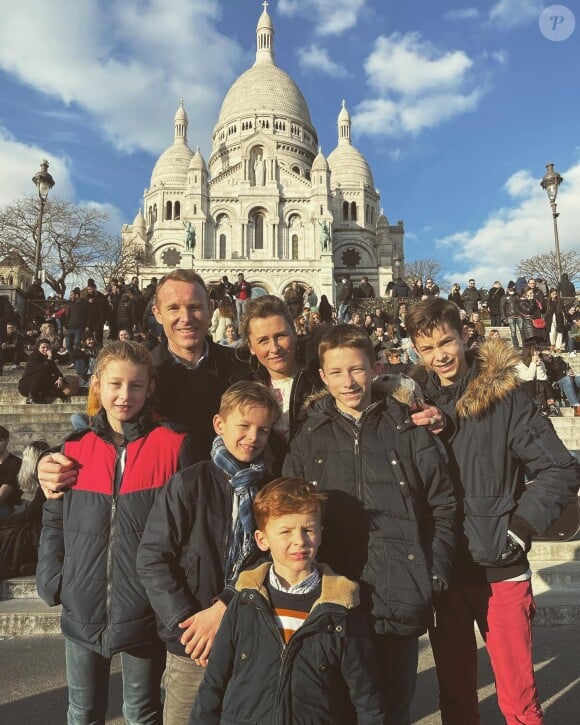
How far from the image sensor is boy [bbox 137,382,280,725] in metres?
2.03

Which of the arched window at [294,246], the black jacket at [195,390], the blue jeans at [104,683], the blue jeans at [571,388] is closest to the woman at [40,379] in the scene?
the black jacket at [195,390]

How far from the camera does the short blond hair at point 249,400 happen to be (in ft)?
7.20

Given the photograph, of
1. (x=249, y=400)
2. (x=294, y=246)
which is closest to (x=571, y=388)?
(x=249, y=400)

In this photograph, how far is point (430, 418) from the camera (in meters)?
2.28

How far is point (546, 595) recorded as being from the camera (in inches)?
168

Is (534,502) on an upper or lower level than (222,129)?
lower

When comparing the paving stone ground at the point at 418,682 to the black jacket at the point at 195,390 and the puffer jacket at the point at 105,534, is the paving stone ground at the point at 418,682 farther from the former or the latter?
the black jacket at the point at 195,390

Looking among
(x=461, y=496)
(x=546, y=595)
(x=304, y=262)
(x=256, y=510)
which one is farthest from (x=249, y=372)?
(x=304, y=262)

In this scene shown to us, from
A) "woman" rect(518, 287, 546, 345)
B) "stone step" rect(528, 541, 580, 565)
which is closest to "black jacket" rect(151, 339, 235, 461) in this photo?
"stone step" rect(528, 541, 580, 565)

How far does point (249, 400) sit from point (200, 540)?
1.97ft

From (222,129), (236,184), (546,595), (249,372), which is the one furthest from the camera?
(222,129)

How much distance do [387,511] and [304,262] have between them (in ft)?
139

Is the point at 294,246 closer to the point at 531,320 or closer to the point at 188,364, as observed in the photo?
the point at 531,320

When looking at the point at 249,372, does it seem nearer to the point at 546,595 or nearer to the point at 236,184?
the point at 546,595
